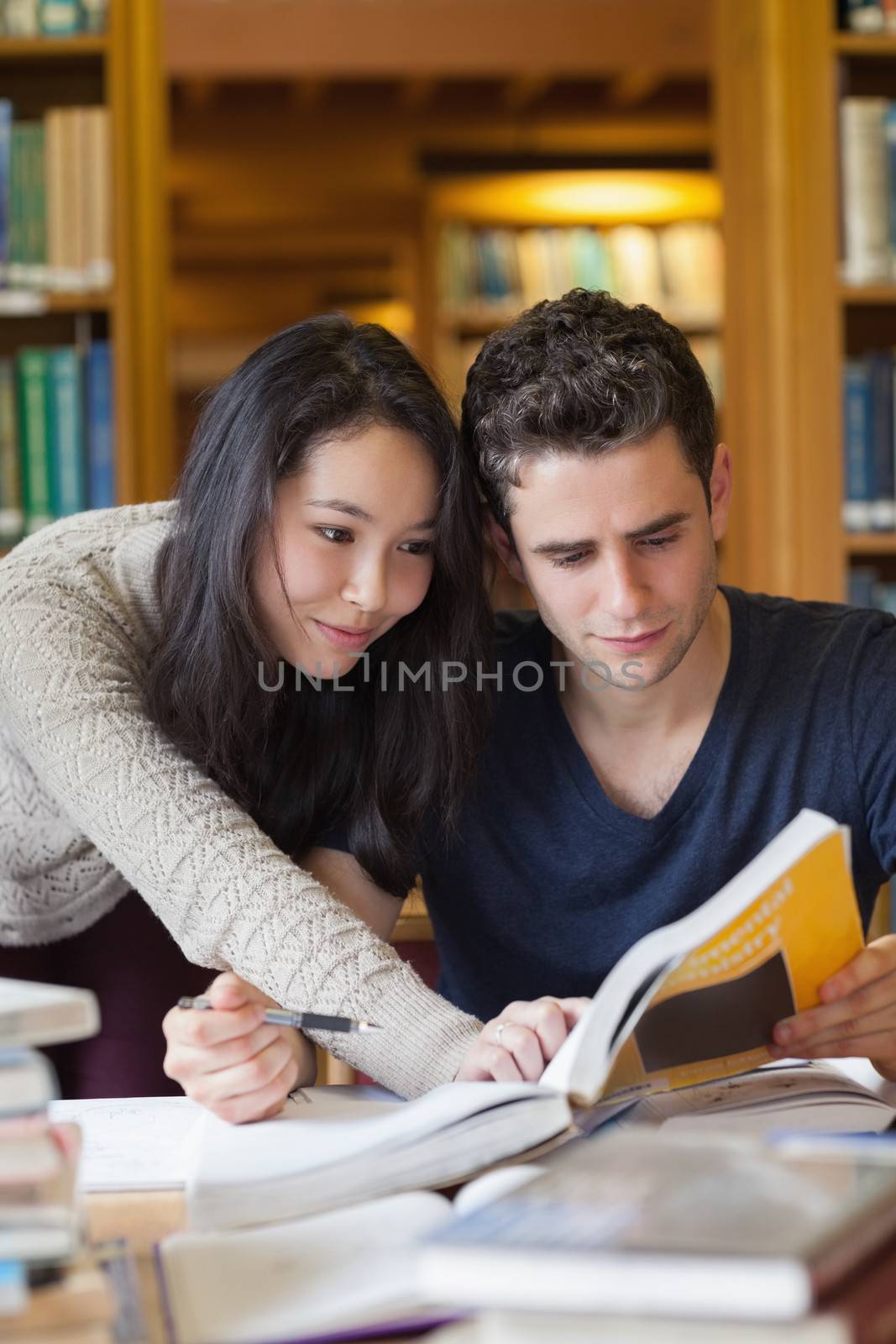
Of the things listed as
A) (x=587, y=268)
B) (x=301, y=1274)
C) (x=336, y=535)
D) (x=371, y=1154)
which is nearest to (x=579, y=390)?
(x=336, y=535)

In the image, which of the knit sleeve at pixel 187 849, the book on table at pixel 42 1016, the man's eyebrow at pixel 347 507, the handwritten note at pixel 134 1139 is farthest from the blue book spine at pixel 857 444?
the book on table at pixel 42 1016

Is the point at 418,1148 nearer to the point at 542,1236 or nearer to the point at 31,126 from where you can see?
the point at 542,1236

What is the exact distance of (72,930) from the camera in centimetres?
157

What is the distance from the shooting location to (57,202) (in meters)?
2.67

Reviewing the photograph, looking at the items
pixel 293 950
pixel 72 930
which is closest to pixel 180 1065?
pixel 293 950

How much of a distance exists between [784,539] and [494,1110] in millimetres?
2117

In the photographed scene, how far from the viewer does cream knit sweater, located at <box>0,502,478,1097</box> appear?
42.4 inches

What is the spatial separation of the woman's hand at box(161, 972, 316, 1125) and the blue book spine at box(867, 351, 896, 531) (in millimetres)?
2132

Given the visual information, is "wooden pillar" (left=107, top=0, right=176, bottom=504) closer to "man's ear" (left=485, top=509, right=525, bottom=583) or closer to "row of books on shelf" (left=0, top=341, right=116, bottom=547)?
"row of books on shelf" (left=0, top=341, right=116, bottom=547)

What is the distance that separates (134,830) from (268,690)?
9.7 inches

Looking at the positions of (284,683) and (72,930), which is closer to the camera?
(284,683)

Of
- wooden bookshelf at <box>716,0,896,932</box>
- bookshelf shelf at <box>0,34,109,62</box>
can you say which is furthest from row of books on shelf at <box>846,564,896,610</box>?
bookshelf shelf at <box>0,34,109,62</box>

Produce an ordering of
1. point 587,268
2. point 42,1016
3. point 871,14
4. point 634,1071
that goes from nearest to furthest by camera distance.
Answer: point 42,1016 → point 634,1071 → point 871,14 → point 587,268

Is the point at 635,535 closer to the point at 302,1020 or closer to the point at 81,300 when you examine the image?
the point at 302,1020
